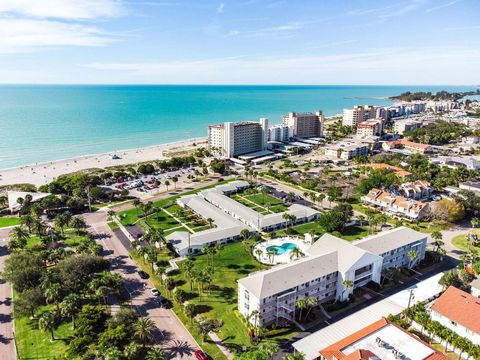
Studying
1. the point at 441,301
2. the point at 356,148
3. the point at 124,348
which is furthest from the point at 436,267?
the point at 356,148

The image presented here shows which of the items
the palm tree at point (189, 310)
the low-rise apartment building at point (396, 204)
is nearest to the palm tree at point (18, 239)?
the palm tree at point (189, 310)

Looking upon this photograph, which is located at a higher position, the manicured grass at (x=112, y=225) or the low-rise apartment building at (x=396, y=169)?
the low-rise apartment building at (x=396, y=169)

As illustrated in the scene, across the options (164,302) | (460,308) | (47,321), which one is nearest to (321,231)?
(460,308)

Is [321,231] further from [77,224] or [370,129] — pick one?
[370,129]

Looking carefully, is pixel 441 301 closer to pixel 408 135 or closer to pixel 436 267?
pixel 436 267

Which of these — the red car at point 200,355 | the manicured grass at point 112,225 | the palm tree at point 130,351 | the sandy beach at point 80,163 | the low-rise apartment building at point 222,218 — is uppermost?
the sandy beach at point 80,163

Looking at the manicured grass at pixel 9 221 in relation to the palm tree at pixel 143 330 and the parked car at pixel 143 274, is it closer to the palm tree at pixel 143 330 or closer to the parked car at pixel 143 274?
the parked car at pixel 143 274

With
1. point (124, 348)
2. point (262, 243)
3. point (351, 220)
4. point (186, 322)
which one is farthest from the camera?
point (351, 220)
